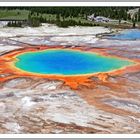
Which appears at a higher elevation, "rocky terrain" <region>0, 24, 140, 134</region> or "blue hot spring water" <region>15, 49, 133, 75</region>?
"blue hot spring water" <region>15, 49, 133, 75</region>

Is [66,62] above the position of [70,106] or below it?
above

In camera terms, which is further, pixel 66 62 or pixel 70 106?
pixel 66 62

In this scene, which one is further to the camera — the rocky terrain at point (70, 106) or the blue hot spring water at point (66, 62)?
the blue hot spring water at point (66, 62)

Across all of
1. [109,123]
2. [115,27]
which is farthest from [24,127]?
[115,27]

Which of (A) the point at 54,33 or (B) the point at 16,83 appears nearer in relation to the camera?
(B) the point at 16,83

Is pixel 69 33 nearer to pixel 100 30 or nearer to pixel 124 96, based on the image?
pixel 100 30

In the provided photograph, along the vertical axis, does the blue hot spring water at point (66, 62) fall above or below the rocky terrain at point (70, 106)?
above

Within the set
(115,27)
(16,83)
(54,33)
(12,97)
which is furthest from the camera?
(115,27)

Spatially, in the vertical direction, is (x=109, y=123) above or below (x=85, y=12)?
below

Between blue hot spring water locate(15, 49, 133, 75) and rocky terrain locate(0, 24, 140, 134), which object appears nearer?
rocky terrain locate(0, 24, 140, 134)

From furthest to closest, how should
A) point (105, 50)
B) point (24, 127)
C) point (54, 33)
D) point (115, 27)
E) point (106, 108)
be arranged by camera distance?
point (115, 27) < point (54, 33) < point (105, 50) < point (106, 108) < point (24, 127)
